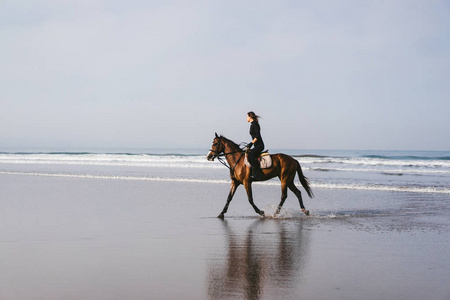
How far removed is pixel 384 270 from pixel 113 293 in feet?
10.6

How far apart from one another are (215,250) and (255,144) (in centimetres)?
450

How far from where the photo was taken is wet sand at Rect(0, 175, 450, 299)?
5078 millimetres

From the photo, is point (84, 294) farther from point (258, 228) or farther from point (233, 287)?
point (258, 228)

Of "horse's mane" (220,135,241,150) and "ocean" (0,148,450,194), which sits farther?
"ocean" (0,148,450,194)

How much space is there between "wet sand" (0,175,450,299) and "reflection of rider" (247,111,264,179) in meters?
1.03

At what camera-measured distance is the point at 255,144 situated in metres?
11.3

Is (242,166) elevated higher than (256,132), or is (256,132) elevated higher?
(256,132)

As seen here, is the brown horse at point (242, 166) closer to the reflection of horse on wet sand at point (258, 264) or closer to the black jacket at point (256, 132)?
the black jacket at point (256, 132)

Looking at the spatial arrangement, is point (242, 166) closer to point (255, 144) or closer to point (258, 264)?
point (255, 144)

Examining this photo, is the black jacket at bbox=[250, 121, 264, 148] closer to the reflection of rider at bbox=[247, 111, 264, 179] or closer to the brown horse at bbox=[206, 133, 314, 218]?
the reflection of rider at bbox=[247, 111, 264, 179]

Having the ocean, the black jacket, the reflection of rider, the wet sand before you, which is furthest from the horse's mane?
the ocean

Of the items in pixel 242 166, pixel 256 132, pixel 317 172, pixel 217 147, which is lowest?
pixel 317 172

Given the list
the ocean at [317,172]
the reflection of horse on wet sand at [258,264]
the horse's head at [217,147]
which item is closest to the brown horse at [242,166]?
the horse's head at [217,147]

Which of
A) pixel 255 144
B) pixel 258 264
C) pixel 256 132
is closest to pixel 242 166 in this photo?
pixel 255 144
